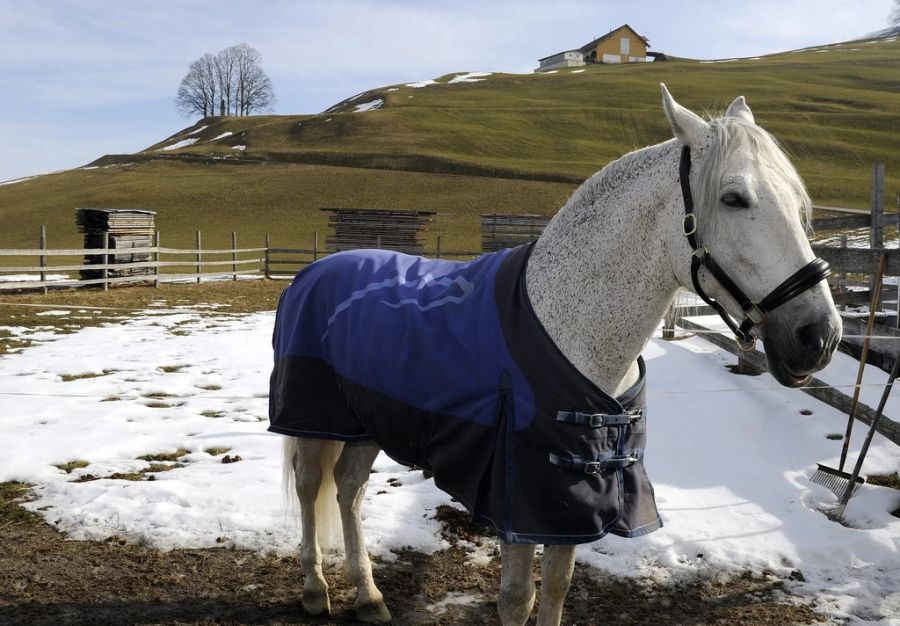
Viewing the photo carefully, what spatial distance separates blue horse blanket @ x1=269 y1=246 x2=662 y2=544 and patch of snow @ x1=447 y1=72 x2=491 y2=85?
8983 cm

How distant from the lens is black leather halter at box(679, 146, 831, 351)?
1.87m

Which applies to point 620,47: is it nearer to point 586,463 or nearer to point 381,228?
point 381,228

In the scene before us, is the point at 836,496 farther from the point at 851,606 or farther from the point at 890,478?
the point at 851,606

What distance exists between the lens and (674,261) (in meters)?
2.10

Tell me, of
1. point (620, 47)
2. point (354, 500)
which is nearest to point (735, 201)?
point (354, 500)

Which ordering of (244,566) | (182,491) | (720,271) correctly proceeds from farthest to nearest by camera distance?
1. (182,491)
2. (244,566)
3. (720,271)

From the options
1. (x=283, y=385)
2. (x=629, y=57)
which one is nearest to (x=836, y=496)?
(x=283, y=385)

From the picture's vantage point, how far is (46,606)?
3.14m

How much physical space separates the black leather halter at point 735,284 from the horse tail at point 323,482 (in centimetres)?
197

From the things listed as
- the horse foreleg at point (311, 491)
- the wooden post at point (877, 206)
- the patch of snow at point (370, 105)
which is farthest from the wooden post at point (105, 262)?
the patch of snow at point (370, 105)

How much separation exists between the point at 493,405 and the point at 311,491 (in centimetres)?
149

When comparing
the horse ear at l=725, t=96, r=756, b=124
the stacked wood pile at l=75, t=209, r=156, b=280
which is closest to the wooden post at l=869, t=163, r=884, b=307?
the horse ear at l=725, t=96, r=756, b=124

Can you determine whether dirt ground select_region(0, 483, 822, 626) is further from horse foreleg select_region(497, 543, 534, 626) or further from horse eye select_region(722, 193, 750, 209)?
horse eye select_region(722, 193, 750, 209)

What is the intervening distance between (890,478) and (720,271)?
356cm
